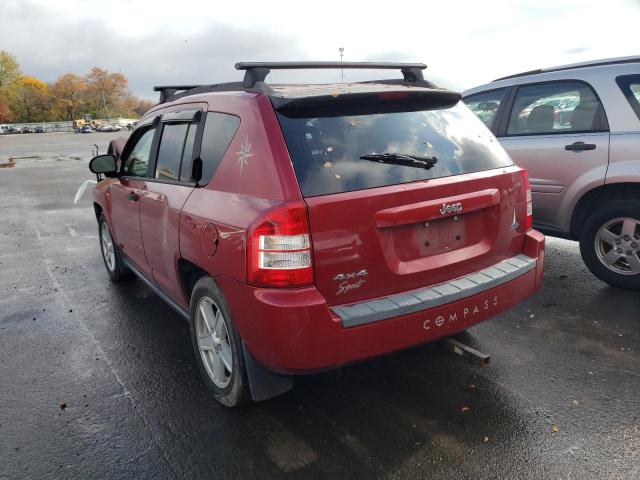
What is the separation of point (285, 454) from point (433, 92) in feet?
7.26

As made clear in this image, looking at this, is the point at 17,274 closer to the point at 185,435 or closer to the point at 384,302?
the point at 185,435

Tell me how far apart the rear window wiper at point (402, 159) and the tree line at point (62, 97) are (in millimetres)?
117359

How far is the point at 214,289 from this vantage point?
2863mm

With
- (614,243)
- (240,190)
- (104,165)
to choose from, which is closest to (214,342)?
(240,190)

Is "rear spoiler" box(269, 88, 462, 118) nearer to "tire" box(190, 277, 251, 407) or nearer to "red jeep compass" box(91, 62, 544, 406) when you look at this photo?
"red jeep compass" box(91, 62, 544, 406)

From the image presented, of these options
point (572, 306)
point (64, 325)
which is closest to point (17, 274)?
point (64, 325)

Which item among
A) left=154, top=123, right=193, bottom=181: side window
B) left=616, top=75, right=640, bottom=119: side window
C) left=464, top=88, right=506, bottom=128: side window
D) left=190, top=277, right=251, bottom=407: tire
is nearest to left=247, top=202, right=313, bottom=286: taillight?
left=190, top=277, right=251, bottom=407: tire

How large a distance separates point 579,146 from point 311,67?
289 centimetres

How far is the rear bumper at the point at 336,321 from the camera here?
2.43 metres

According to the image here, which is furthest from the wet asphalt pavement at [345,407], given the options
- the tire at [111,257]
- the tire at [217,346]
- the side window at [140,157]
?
the side window at [140,157]

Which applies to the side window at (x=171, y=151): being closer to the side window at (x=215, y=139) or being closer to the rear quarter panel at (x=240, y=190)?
the side window at (x=215, y=139)

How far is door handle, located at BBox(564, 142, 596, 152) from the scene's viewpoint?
4.61 metres

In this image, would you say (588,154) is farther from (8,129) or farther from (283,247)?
(8,129)

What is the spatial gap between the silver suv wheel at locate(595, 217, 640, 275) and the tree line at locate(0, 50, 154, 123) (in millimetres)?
116474
